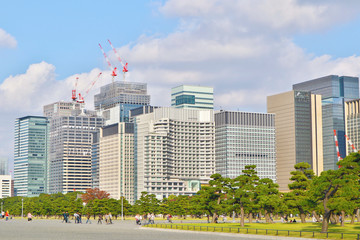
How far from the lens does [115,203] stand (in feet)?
632

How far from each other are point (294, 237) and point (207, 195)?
152 feet

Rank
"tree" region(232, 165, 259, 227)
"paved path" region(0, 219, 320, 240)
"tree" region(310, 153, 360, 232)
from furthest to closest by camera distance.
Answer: "tree" region(232, 165, 259, 227) < "tree" region(310, 153, 360, 232) < "paved path" region(0, 219, 320, 240)

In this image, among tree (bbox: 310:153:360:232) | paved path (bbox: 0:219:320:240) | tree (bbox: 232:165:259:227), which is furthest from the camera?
tree (bbox: 232:165:259:227)

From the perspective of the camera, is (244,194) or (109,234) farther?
(244,194)

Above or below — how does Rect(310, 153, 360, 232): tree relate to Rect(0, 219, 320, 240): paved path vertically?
above

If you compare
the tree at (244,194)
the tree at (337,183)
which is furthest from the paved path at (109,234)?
the tree at (244,194)

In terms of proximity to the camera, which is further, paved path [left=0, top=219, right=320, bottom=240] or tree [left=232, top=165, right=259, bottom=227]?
tree [left=232, top=165, right=259, bottom=227]

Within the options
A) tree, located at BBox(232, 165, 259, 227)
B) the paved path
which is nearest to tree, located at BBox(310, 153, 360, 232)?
the paved path

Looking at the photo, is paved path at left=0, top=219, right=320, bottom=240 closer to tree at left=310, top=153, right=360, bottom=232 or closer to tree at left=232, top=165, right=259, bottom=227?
tree at left=310, top=153, right=360, bottom=232

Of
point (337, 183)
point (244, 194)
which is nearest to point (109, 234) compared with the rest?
point (337, 183)

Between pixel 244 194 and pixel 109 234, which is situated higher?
pixel 244 194

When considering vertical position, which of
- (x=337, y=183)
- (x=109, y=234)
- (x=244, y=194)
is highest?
(x=337, y=183)

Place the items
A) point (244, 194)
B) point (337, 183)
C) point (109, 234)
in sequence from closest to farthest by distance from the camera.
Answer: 1. point (337, 183)
2. point (109, 234)
3. point (244, 194)

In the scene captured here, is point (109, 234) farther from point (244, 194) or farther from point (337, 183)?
point (244, 194)
